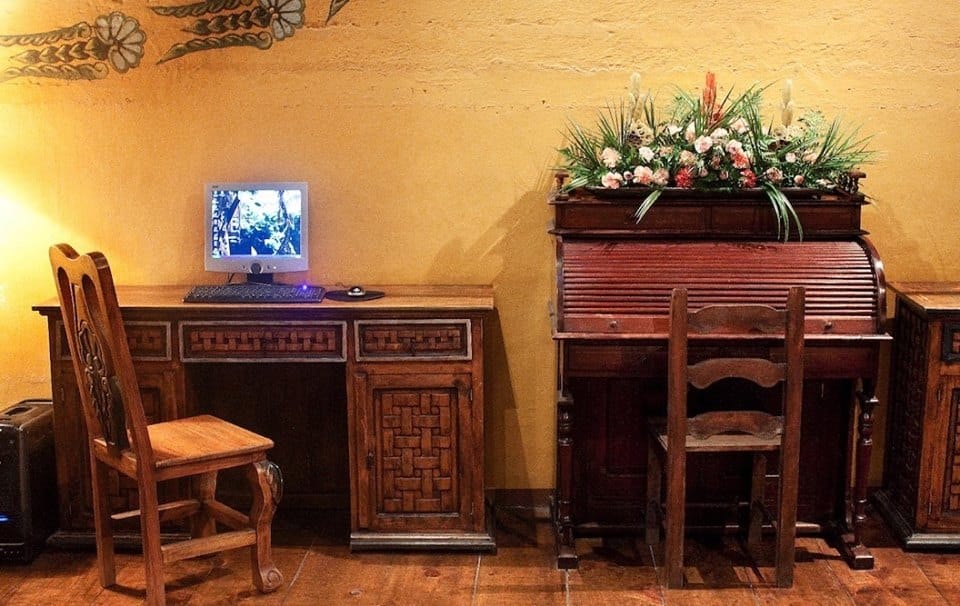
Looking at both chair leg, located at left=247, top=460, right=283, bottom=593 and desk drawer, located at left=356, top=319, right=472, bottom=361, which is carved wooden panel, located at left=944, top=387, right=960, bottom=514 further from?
chair leg, located at left=247, top=460, right=283, bottom=593

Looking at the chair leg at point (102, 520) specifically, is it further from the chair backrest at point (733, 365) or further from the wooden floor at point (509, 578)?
the chair backrest at point (733, 365)

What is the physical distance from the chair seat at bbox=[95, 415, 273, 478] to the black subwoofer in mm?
434

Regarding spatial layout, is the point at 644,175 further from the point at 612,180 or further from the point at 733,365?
the point at 733,365

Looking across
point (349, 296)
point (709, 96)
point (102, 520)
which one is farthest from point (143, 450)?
point (709, 96)

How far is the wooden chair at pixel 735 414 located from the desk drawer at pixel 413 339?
72 centimetres

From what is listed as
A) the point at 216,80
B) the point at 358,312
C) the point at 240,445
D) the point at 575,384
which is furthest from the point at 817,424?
the point at 216,80

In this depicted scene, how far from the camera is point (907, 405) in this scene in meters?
4.24

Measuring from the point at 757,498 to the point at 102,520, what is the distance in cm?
214

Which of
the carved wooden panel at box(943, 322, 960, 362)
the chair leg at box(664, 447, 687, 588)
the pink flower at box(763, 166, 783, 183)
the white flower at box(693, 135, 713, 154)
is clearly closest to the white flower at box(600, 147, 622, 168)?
the white flower at box(693, 135, 713, 154)

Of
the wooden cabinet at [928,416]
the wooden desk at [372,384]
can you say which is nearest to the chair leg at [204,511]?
the wooden desk at [372,384]

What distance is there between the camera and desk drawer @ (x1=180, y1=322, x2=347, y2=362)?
13.1 ft

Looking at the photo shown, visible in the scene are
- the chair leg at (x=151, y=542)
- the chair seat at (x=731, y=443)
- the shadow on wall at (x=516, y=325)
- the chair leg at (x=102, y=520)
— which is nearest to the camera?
the chair leg at (x=151, y=542)

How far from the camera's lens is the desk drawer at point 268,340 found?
3980mm

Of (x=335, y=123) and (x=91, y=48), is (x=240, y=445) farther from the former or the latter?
(x=91, y=48)
